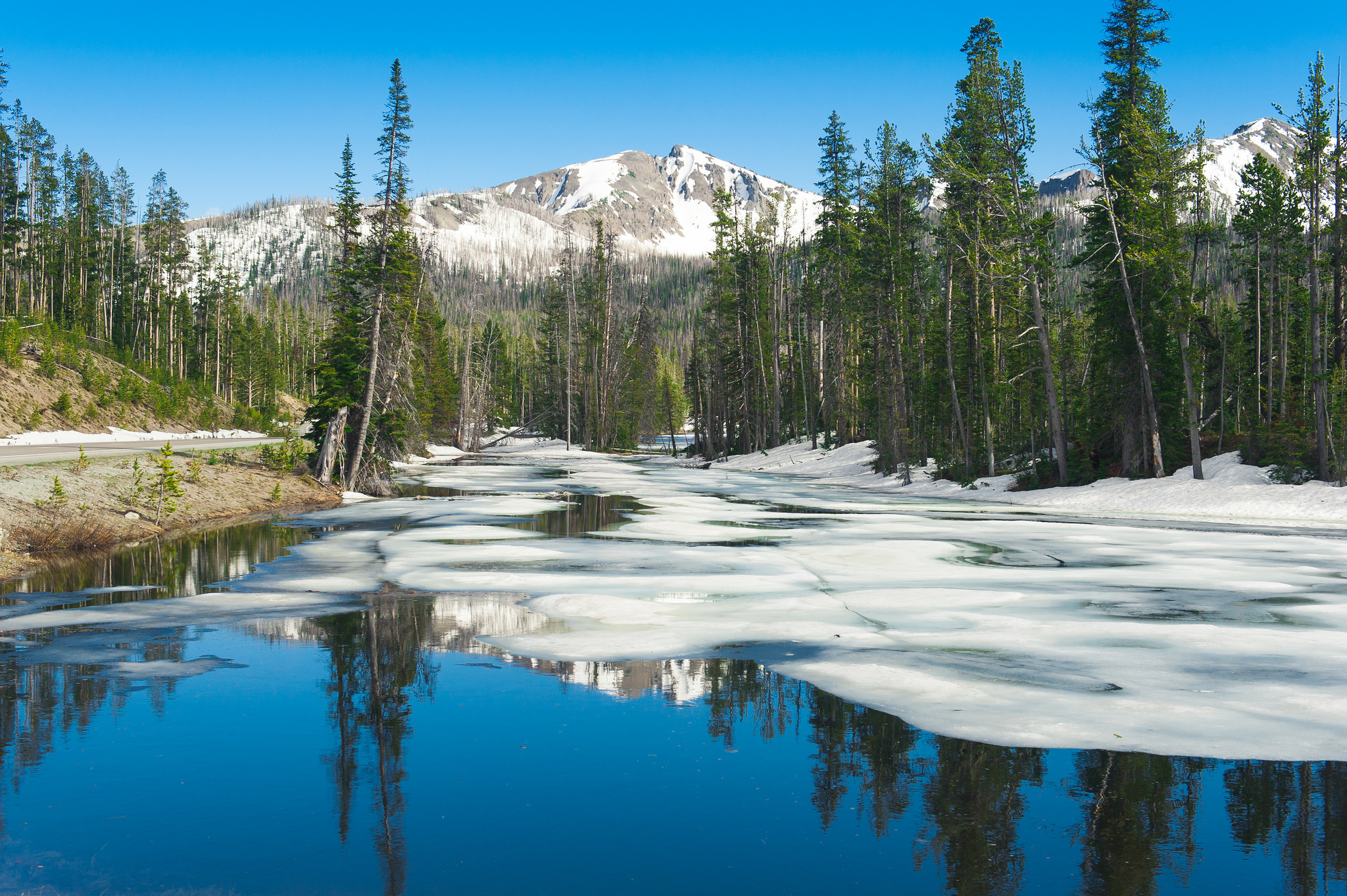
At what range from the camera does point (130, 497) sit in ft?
60.2

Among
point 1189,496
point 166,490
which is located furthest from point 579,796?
point 1189,496

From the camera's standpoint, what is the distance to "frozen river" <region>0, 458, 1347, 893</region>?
4379mm

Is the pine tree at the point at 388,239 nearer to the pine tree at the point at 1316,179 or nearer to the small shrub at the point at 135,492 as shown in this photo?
the small shrub at the point at 135,492

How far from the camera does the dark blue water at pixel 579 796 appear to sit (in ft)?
13.9

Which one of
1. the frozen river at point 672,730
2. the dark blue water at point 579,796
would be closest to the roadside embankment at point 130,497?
the frozen river at point 672,730

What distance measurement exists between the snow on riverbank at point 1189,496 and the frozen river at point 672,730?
434 inches

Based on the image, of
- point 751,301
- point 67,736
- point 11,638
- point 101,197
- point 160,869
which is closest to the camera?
point 160,869

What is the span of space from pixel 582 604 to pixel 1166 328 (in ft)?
83.9

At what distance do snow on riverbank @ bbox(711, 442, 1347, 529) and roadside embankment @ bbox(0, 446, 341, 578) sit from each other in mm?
21415

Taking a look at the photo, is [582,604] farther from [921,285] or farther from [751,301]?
[751,301]

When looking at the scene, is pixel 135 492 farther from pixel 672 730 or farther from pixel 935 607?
pixel 935 607

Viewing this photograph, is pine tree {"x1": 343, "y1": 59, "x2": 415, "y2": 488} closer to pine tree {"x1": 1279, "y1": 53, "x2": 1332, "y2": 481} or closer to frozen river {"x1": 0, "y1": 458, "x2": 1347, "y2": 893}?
frozen river {"x1": 0, "y1": 458, "x2": 1347, "y2": 893}

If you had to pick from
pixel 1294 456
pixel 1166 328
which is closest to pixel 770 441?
pixel 1166 328

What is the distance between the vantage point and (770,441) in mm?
57688
